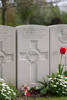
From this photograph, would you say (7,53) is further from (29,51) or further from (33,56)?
(33,56)

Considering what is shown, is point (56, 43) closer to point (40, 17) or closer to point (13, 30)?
point (13, 30)

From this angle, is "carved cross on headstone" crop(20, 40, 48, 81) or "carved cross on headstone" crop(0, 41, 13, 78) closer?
"carved cross on headstone" crop(0, 41, 13, 78)

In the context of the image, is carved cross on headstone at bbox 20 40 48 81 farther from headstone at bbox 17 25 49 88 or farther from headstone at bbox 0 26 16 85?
headstone at bbox 0 26 16 85

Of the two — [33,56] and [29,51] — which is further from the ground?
[29,51]

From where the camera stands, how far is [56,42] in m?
6.23

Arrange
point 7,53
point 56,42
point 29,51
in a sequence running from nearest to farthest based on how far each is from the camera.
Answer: point 7,53 < point 29,51 < point 56,42

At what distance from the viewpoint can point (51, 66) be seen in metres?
6.22

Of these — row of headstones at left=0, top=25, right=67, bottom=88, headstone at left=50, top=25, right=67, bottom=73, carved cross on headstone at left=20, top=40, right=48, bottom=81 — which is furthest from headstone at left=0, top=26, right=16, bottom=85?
headstone at left=50, top=25, right=67, bottom=73

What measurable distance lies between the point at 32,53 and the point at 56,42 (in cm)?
65

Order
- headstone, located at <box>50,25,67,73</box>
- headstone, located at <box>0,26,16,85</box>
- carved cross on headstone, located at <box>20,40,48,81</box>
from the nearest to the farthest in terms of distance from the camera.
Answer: headstone, located at <box>0,26,16,85</box>, carved cross on headstone, located at <box>20,40,48,81</box>, headstone, located at <box>50,25,67,73</box>

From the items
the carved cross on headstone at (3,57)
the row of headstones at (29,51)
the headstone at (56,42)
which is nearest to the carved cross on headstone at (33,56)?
the row of headstones at (29,51)

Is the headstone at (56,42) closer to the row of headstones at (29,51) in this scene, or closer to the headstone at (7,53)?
the row of headstones at (29,51)

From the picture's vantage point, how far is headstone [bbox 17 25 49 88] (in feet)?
19.7

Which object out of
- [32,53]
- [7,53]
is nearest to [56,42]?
[32,53]
